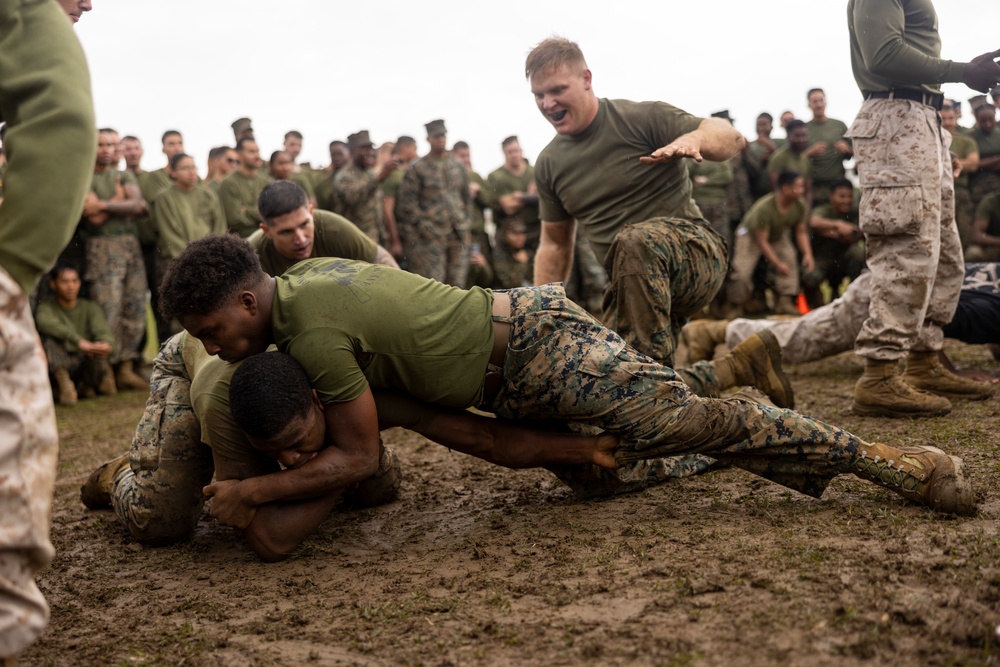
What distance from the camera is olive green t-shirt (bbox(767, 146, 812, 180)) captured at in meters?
11.5

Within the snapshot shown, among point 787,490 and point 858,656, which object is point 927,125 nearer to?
point 787,490

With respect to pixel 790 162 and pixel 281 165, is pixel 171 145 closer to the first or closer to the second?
pixel 281 165

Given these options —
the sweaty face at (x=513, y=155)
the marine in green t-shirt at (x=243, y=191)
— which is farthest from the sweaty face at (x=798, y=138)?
the marine in green t-shirt at (x=243, y=191)

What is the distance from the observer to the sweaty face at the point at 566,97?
475cm

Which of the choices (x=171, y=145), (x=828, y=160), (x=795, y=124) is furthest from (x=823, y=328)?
(x=171, y=145)

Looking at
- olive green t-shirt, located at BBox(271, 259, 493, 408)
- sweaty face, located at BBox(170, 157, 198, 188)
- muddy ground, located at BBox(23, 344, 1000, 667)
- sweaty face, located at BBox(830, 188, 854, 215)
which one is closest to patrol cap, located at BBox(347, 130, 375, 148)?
sweaty face, located at BBox(170, 157, 198, 188)

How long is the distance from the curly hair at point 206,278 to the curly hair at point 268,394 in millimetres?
237

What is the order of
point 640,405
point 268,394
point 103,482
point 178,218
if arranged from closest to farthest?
point 268,394 < point 640,405 < point 103,482 < point 178,218

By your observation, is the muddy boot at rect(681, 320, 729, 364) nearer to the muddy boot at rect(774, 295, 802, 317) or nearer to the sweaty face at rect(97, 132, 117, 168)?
the muddy boot at rect(774, 295, 802, 317)

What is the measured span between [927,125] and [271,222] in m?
3.25

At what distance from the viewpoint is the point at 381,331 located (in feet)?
10.6

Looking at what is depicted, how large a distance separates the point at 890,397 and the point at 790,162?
23.7 ft

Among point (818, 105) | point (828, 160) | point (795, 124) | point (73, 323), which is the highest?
point (818, 105)

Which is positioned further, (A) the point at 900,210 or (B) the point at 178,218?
(B) the point at 178,218
